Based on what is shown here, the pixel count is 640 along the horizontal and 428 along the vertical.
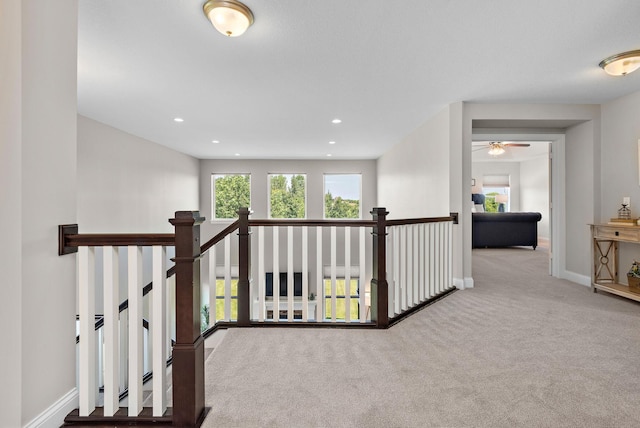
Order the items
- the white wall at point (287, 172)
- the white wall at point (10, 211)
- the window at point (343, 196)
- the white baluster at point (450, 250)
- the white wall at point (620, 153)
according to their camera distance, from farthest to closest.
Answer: the window at point (343, 196) < the white wall at point (287, 172) < the white baluster at point (450, 250) < the white wall at point (620, 153) < the white wall at point (10, 211)

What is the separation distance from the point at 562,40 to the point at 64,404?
3.92m

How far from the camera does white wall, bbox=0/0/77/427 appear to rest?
45.6 inches

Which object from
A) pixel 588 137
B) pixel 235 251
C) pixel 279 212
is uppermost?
pixel 588 137

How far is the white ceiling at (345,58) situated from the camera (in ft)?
6.49

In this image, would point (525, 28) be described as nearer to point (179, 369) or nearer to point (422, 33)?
point (422, 33)

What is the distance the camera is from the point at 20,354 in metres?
1.19

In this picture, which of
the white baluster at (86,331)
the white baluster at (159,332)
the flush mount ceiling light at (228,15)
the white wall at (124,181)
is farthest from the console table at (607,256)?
the white wall at (124,181)

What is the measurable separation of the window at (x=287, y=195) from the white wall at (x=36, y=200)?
278 inches

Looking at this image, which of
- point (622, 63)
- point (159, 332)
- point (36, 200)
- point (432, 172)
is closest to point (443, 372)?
point (159, 332)

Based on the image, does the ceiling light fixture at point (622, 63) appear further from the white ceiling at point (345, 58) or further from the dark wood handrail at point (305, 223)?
the dark wood handrail at point (305, 223)

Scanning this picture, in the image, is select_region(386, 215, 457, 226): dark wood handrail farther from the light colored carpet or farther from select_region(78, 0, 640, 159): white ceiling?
select_region(78, 0, 640, 159): white ceiling

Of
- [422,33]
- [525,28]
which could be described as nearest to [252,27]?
[422,33]

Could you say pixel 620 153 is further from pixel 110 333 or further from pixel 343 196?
pixel 343 196

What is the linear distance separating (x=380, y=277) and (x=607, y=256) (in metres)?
3.14
